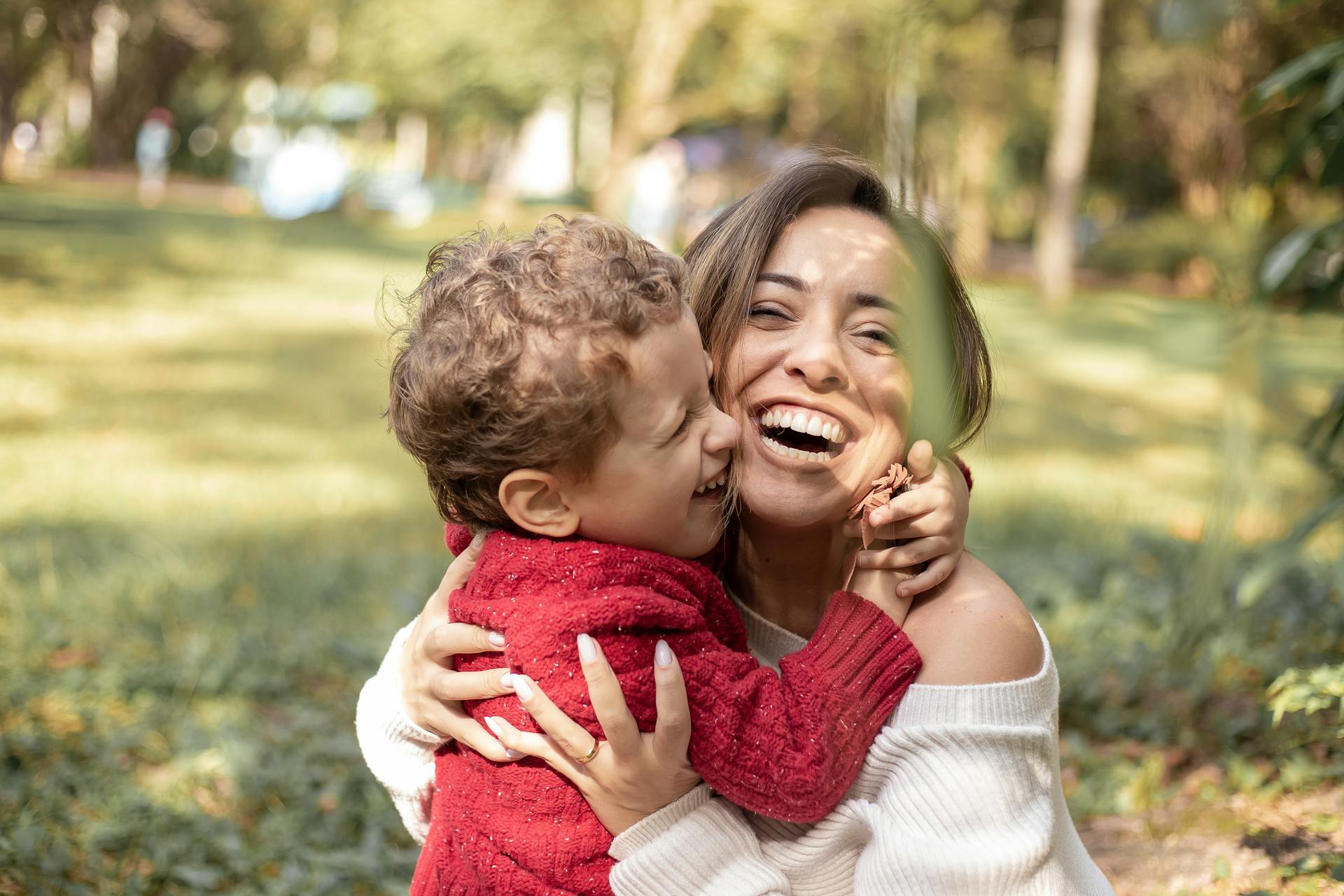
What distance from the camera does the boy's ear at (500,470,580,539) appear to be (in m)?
1.68

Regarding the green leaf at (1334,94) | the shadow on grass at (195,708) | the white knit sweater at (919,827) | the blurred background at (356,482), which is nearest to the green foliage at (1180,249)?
the blurred background at (356,482)

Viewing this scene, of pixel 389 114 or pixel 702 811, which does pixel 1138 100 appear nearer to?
pixel 389 114

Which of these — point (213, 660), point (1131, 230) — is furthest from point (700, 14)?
point (213, 660)

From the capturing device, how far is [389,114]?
90.6 feet

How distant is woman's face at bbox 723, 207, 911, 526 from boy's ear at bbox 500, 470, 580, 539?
0.94ft

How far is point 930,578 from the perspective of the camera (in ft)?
5.75

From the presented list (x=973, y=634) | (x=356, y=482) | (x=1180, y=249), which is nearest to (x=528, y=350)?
(x=973, y=634)

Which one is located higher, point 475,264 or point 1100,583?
point 475,264

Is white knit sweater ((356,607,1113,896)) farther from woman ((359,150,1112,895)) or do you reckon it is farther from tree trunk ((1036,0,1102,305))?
tree trunk ((1036,0,1102,305))

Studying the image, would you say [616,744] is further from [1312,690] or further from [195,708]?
[195,708]

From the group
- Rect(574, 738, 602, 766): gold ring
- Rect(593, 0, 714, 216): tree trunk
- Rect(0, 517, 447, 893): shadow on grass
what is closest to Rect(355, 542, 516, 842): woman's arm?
Rect(574, 738, 602, 766): gold ring

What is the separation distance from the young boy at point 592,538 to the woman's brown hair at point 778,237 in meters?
0.20

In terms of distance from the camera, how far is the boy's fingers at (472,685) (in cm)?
169

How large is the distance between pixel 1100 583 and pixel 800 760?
3.74 metres
